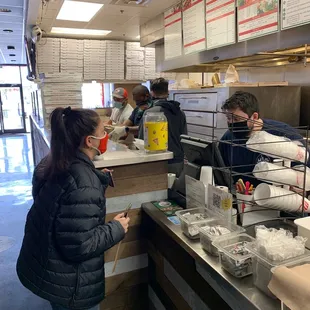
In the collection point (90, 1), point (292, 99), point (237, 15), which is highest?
point (90, 1)

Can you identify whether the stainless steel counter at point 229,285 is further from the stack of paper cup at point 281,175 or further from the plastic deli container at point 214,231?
the stack of paper cup at point 281,175

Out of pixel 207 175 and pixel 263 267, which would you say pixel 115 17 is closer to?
pixel 207 175

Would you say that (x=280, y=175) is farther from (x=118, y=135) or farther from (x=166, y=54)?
(x=166, y=54)

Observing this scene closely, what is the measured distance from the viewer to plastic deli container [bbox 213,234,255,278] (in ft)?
3.46

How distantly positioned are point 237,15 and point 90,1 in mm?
1680

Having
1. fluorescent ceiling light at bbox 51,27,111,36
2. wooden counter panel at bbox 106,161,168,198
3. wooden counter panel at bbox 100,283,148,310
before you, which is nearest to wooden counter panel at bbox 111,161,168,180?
wooden counter panel at bbox 106,161,168,198

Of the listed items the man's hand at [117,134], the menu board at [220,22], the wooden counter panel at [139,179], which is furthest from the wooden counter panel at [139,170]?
the menu board at [220,22]

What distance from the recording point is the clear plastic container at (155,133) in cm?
180

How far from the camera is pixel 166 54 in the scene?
425 centimetres

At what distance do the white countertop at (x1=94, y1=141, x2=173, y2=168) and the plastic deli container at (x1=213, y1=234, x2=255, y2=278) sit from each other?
80 centimetres

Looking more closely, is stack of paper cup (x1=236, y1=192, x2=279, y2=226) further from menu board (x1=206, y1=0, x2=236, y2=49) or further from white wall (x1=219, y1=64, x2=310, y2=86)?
white wall (x1=219, y1=64, x2=310, y2=86)

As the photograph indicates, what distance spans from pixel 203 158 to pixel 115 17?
335cm

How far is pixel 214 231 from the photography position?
4.12 ft

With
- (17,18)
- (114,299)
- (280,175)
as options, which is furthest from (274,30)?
(17,18)
